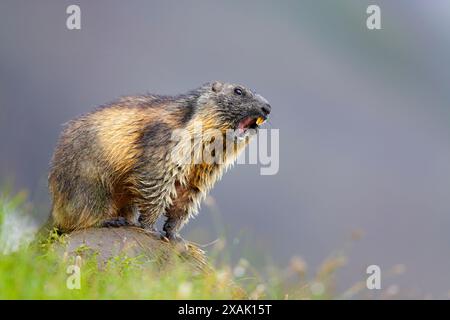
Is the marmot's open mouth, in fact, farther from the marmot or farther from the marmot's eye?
the marmot's eye

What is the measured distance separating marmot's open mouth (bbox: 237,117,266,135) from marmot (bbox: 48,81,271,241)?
0.05 ft

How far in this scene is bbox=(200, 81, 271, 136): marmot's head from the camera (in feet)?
38.7

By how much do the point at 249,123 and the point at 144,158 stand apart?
1780 millimetres

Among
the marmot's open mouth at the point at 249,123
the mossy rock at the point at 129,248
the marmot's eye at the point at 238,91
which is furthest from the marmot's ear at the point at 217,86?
the mossy rock at the point at 129,248

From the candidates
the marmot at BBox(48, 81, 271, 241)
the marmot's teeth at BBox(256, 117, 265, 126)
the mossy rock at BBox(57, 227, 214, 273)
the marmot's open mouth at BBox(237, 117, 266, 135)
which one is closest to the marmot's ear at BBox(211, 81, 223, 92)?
the marmot at BBox(48, 81, 271, 241)

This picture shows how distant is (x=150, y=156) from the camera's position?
1144cm

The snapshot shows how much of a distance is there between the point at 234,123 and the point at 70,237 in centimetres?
316

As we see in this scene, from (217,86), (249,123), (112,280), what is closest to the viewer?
(112,280)

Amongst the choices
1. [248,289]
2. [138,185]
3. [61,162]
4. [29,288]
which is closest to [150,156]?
[138,185]

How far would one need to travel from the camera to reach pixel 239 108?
11852 millimetres

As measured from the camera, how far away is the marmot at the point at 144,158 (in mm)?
11375

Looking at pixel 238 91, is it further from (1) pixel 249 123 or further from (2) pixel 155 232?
(2) pixel 155 232

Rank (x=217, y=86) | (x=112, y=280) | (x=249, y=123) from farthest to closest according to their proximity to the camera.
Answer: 1. (x=217, y=86)
2. (x=249, y=123)
3. (x=112, y=280)

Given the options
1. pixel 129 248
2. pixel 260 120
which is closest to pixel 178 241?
pixel 129 248
